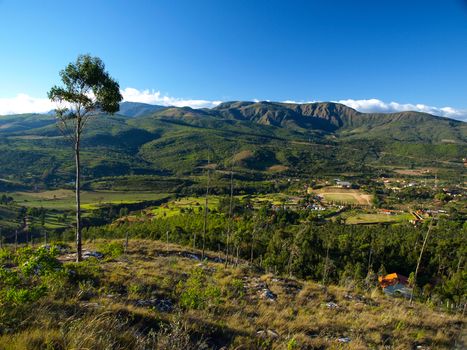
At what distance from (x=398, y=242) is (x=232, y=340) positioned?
65481mm

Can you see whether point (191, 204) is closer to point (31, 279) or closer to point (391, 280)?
point (391, 280)

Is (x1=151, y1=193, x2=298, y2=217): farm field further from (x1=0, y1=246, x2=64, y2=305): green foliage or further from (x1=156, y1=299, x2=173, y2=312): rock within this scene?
(x1=0, y1=246, x2=64, y2=305): green foliage

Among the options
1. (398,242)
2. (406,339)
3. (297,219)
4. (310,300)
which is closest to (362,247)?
(398,242)

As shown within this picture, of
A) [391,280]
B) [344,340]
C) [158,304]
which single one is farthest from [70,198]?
[344,340]

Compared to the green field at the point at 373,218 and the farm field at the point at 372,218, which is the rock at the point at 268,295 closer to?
the farm field at the point at 372,218

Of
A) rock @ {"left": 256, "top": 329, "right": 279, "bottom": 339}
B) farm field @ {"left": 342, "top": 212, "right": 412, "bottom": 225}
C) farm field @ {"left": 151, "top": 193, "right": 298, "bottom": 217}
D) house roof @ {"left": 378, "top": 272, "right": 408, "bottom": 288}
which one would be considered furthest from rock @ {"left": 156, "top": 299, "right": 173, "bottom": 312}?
farm field @ {"left": 342, "top": 212, "right": 412, "bottom": 225}

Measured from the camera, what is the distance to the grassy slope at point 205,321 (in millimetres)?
4383

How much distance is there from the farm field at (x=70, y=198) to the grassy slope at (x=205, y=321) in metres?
110

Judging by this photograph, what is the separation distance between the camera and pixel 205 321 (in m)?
6.40

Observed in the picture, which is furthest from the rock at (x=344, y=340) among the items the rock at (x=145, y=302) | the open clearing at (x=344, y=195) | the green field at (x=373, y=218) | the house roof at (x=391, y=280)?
the open clearing at (x=344, y=195)

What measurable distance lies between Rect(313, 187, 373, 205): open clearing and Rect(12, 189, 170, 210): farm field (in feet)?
276

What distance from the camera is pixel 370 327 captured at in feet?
26.3

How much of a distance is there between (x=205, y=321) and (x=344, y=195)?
491 ft

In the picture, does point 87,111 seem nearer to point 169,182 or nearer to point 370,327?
point 370,327
